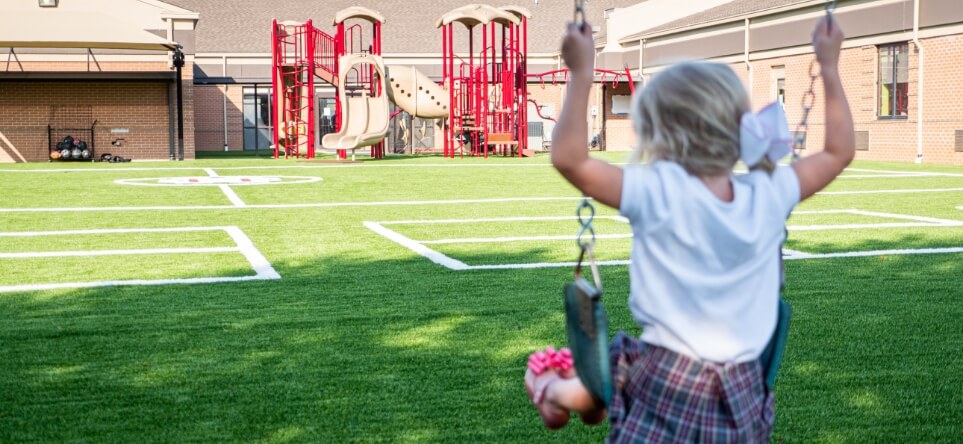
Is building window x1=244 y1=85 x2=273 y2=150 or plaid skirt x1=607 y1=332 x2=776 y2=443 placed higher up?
building window x1=244 y1=85 x2=273 y2=150

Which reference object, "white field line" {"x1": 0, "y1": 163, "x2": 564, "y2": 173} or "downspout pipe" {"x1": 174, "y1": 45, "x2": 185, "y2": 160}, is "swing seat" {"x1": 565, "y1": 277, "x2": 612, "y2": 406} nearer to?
"white field line" {"x1": 0, "y1": 163, "x2": 564, "y2": 173}

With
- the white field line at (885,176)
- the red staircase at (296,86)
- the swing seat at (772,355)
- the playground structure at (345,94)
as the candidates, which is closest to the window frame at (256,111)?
the playground structure at (345,94)

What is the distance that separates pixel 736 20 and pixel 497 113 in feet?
29.9

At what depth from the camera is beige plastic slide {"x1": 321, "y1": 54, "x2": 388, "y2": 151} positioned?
29.1 m

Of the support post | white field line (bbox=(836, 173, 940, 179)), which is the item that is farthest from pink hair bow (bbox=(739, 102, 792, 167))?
the support post

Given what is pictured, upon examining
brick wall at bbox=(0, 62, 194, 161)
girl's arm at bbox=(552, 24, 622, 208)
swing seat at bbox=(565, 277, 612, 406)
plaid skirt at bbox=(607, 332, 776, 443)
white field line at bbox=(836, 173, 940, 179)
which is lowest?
white field line at bbox=(836, 173, 940, 179)

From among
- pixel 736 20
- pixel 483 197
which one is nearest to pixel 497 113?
pixel 736 20

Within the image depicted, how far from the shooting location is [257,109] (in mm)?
46656

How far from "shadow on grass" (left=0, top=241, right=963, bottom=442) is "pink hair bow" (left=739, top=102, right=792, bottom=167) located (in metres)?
1.99

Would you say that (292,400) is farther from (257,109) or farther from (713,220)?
(257,109)

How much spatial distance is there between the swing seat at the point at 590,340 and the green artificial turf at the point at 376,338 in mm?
1843

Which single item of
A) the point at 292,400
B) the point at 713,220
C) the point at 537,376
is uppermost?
the point at 713,220

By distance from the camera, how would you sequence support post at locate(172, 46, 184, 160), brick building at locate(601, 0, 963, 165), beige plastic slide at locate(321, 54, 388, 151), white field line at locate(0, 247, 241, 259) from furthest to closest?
1. support post at locate(172, 46, 184, 160)
2. beige plastic slide at locate(321, 54, 388, 151)
3. brick building at locate(601, 0, 963, 165)
4. white field line at locate(0, 247, 241, 259)

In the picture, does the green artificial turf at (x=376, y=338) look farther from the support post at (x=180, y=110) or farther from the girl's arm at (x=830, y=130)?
the support post at (x=180, y=110)
